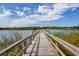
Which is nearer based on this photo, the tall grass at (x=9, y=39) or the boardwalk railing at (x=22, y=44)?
the boardwalk railing at (x=22, y=44)

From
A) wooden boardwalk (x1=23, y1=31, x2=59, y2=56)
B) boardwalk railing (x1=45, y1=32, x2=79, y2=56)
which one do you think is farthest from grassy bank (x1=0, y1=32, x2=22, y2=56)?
boardwalk railing (x1=45, y1=32, x2=79, y2=56)

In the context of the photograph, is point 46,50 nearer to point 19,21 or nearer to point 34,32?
point 34,32

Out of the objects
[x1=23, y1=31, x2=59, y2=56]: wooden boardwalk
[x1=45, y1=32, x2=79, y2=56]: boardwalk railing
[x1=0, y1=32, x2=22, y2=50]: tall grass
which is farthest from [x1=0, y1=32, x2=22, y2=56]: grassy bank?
[x1=45, y1=32, x2=79, y2=56]: boardwalk railing

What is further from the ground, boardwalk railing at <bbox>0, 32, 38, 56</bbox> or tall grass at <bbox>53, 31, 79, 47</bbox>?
tall grass at <bbox>53, 31, 79, 47</bbox>

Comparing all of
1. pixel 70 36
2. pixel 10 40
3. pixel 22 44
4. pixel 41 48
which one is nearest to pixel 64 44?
pixel 70 36

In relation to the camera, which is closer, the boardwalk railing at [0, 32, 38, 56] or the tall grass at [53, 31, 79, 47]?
the boardwalk railing at [0, 32, 38, 56]

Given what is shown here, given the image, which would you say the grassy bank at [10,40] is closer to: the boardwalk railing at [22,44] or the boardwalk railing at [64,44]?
the boardwalk railing at [22,44]

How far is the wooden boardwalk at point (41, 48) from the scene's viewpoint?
1.98 meters

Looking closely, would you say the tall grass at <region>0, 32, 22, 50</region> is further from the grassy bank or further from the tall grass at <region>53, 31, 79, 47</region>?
the tall grass at <region>53, 31, 79, 47</region>

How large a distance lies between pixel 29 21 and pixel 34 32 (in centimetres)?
11

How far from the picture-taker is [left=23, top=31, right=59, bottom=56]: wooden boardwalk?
198 centimetres

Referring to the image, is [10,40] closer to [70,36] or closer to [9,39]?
[9,39]

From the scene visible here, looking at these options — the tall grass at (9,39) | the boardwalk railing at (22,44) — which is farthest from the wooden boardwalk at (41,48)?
the tall grass at (9,39)

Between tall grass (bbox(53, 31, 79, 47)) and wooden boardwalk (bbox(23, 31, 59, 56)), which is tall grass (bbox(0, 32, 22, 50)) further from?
tall grass (bbox(53, 31, 79, 47))
